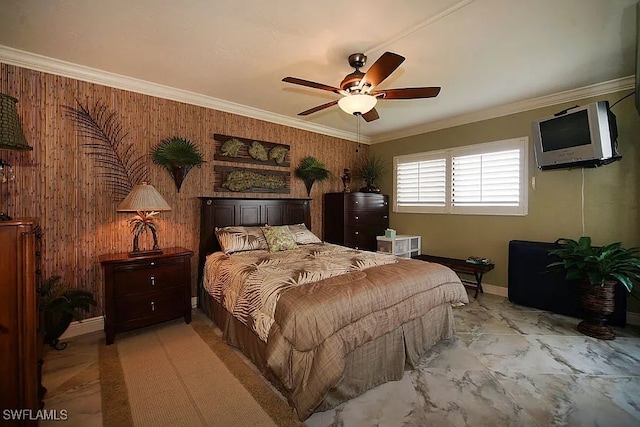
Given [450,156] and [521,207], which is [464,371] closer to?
[521,207]

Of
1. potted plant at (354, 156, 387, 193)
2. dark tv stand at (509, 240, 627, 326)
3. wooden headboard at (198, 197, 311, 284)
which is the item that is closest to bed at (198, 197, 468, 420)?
wooden headboard at (198, 197, 311, 284)

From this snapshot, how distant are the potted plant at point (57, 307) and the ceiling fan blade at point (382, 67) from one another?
324cm

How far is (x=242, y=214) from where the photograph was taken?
390 centimetres

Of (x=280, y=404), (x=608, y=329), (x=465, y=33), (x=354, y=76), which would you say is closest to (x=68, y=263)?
(x=280, y=404)

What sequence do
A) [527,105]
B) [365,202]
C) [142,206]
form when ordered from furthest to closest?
1. [365,202]
2. [527,105]
3. [142,206]

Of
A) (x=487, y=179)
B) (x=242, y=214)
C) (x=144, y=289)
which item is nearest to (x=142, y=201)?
(x=144, y=289)

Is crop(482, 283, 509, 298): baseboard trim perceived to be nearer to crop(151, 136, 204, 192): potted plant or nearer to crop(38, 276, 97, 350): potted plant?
crop(151, 136, 204, 192): potted plant

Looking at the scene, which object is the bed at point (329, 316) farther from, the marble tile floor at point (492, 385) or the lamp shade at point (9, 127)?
the lamp shade at point (9, 127)

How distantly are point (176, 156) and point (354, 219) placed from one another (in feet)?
9.50

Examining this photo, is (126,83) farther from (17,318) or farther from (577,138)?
(577,138)

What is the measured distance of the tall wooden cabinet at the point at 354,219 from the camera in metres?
4.74

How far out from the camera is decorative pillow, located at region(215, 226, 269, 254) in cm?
331

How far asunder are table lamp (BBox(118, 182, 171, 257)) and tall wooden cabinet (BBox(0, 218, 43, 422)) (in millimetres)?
1246

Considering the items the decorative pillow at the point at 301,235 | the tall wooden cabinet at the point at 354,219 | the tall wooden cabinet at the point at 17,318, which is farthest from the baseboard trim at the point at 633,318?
the tall wooden cabinet at the point at 17,318
